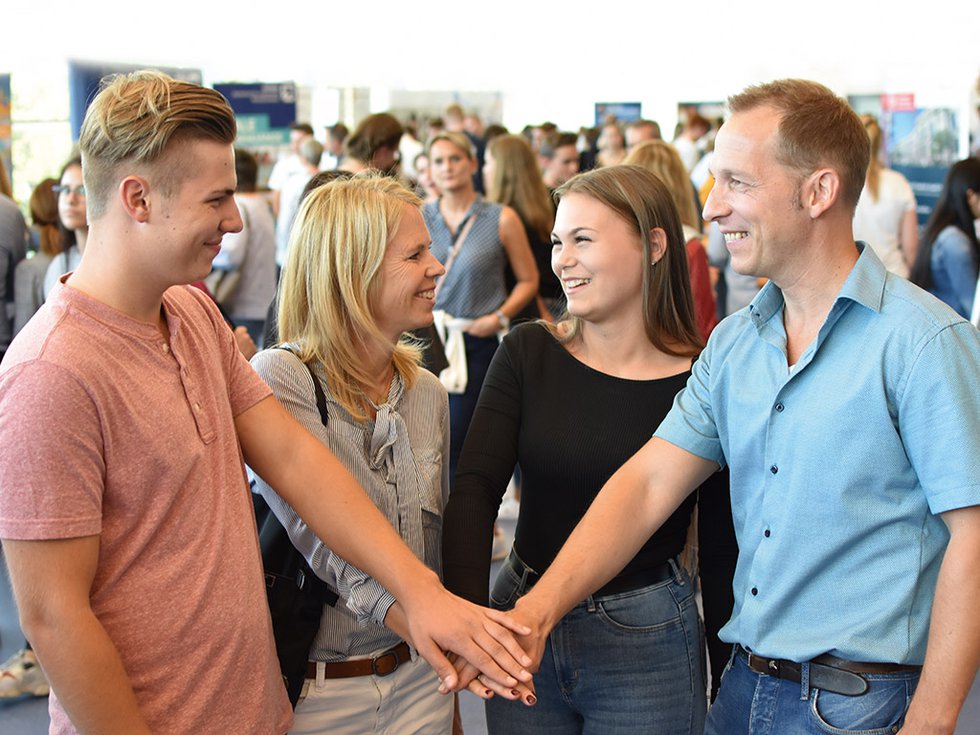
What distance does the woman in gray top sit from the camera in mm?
1885

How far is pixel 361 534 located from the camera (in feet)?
5.89

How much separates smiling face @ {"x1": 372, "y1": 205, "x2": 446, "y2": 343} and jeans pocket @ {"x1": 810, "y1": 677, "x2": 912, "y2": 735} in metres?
0.99

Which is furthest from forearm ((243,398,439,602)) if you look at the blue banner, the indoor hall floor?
the blue banner

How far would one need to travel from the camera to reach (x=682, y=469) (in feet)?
6.27

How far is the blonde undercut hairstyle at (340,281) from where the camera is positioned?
6.39ft

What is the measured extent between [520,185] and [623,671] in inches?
154

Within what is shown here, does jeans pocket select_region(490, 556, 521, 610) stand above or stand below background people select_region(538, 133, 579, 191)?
below

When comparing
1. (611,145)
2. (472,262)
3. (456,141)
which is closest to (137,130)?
(472,262)

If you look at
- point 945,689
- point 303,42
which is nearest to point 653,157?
point 945,689

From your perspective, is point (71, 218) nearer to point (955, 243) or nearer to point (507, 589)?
point (507, 589)

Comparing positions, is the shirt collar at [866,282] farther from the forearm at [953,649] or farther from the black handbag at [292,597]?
the black handbag at [292,597]

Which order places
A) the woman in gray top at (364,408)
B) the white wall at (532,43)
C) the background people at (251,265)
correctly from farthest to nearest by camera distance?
the white wall at (532,43) → the background people at (251,265) → the woman in gray top at (364,408)

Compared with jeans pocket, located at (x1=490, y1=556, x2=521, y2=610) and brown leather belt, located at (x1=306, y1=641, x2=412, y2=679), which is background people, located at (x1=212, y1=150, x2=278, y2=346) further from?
brown leather belt, located at (x1=306, y1=641, x2=412, y2=679)

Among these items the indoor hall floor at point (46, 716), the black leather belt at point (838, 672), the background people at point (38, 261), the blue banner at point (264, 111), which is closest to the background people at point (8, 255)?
the background people at point (38, 261)
